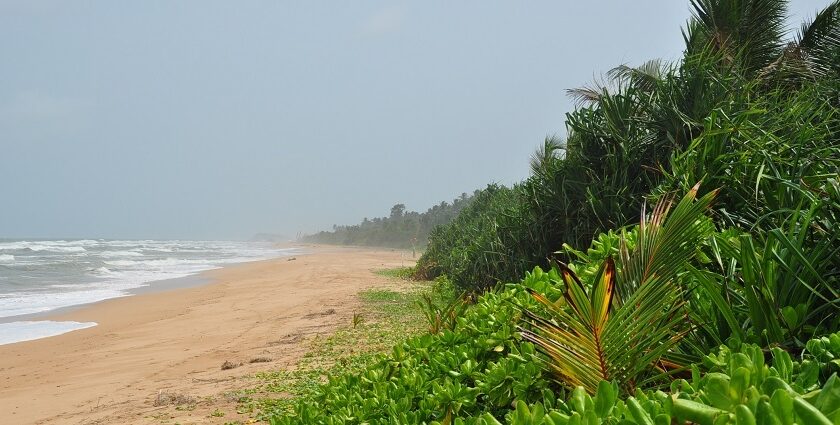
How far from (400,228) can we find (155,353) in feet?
174

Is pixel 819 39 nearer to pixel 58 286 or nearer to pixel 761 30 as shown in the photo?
pixel 761 30

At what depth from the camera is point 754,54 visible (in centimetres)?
1062

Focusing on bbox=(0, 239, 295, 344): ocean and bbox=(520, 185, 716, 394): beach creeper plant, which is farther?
bbox=(0, 239, 295, 344): ocean

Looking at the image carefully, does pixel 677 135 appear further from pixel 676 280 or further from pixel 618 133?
pixel 676 280

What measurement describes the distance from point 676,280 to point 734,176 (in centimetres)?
143

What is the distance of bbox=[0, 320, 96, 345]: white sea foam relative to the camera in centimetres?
1000

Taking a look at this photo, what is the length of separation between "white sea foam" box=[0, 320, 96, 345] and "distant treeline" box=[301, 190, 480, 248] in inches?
1458

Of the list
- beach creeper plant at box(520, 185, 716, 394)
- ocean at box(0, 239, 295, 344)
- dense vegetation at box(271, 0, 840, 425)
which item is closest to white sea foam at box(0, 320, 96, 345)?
ocean at box(0, 239, 295, 344)

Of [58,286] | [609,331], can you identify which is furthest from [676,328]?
[58,286]

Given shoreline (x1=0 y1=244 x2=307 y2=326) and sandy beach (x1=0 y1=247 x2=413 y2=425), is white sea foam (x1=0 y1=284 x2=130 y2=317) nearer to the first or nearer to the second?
shoreline (x1=0 y1=244 x2=307 y2=326)

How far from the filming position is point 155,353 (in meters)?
8.14

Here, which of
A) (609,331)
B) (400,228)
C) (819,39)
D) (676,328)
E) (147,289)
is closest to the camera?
(609,331)

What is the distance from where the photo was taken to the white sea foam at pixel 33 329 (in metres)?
10.00

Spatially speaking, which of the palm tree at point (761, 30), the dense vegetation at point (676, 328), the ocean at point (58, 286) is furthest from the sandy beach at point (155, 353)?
the palm tree at point (761, 30)
